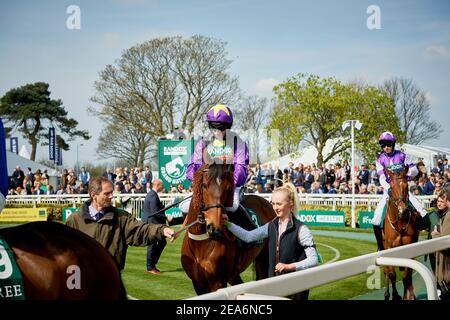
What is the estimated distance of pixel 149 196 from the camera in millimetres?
9664

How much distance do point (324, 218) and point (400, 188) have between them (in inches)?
434

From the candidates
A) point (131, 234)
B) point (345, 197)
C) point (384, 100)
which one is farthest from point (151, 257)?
point (384, 100)

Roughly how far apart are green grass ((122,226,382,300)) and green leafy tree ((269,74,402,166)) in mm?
15478

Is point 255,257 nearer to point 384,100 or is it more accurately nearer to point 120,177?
point 120,177

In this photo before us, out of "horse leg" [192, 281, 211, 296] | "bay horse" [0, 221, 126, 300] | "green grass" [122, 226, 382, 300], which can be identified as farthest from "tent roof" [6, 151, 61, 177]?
"bay horse" [0, 221, 126, 300]

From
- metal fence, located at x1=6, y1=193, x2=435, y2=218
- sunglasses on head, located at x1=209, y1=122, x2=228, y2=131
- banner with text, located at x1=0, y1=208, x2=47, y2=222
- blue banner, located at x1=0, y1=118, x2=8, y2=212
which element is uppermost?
sunglasses on head, located at x1=209, y1=122, x2=228, y2=131

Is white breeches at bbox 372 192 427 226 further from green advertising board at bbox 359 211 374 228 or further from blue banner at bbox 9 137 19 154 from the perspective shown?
blue banner at bbox 9 137 19 154

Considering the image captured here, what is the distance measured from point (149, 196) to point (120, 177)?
43.2 feet

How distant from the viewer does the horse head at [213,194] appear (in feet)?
15.0

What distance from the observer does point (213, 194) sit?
4641mm

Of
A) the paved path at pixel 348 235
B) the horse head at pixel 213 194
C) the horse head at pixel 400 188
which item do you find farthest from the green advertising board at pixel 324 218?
the horse head at pixel 213 194

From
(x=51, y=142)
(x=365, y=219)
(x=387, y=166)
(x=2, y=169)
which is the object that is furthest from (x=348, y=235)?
(x=51, y=142)

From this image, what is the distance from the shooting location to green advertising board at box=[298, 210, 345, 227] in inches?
700

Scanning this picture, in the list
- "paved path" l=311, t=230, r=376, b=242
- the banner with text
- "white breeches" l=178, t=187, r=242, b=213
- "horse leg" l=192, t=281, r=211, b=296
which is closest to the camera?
"horse leg" l=192, t=281, r=211, b=296
